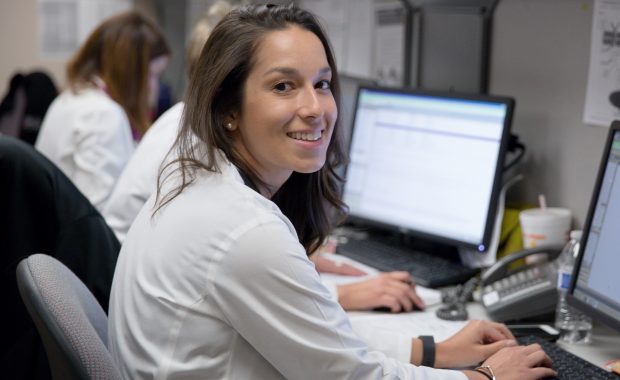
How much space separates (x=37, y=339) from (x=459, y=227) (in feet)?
3.03

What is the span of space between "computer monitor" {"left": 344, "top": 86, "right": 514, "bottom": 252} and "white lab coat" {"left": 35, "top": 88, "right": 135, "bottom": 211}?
82 cm

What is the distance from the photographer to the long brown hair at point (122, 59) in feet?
8.42

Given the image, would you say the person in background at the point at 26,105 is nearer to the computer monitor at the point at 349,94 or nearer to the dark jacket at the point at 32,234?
the computer monitor at the point at 349,94

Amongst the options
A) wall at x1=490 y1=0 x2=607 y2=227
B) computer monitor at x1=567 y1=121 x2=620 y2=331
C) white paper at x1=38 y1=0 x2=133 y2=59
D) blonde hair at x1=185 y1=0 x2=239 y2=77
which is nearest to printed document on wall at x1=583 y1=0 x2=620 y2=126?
wall at x1=490 y1=0 x2=607 y2=227

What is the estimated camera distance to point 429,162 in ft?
6.11

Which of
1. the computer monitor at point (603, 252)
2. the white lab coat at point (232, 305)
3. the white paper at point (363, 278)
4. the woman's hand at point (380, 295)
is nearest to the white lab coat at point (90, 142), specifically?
the white paper at point (363, 278)

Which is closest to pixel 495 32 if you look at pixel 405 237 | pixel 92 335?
pixel 405 237

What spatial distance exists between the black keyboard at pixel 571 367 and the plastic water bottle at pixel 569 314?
0.10m

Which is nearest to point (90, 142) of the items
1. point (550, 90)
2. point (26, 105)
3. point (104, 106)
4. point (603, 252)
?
point (104, 106)

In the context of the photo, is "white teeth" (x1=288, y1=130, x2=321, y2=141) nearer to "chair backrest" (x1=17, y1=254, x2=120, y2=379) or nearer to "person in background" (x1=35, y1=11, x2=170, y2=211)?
"chair backrest" (x1=17, y1=254, x2=120, y2=379)

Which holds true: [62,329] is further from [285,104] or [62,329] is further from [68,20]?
[68,20]

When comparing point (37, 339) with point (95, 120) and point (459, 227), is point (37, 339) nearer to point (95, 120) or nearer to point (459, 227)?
point (459, 227)

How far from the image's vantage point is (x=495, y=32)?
1961 mm

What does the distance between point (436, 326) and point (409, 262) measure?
0.35 metres
